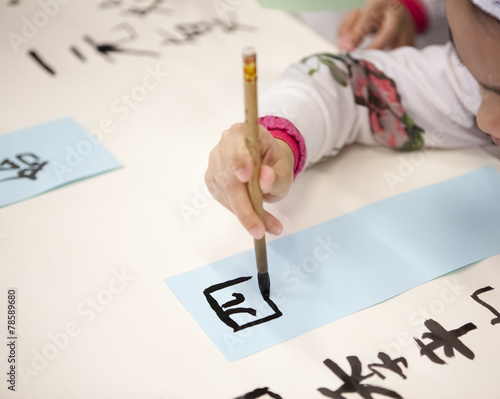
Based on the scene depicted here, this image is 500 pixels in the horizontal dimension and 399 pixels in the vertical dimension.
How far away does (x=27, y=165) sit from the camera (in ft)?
1.89

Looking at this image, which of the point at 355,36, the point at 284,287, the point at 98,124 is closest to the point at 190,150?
the point at 98,124

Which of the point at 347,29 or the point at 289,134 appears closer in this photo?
the point at 289,134

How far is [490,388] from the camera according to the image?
0.39 metres

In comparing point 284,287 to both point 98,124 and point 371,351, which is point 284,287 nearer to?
point 371,351

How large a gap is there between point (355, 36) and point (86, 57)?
391mm

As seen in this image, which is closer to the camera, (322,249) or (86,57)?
(322,249)

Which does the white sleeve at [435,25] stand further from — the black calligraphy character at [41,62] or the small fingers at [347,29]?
the black calligraphy character at [41,62]

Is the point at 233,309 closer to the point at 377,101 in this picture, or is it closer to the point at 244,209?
the point at 244,209

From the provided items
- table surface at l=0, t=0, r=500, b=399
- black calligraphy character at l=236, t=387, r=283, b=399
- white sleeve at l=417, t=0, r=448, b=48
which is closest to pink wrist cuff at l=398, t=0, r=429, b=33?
white sleeve at l=417, t=0, r=448, b=48

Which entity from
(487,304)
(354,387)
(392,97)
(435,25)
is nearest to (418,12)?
(435,25)

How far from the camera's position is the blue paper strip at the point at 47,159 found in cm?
55

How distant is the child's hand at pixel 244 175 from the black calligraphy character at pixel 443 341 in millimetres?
141

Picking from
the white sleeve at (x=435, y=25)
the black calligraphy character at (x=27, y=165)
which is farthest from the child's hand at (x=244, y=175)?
the white sleeve at (x=435, y=25)

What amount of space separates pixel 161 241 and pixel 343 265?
164 millimetres
